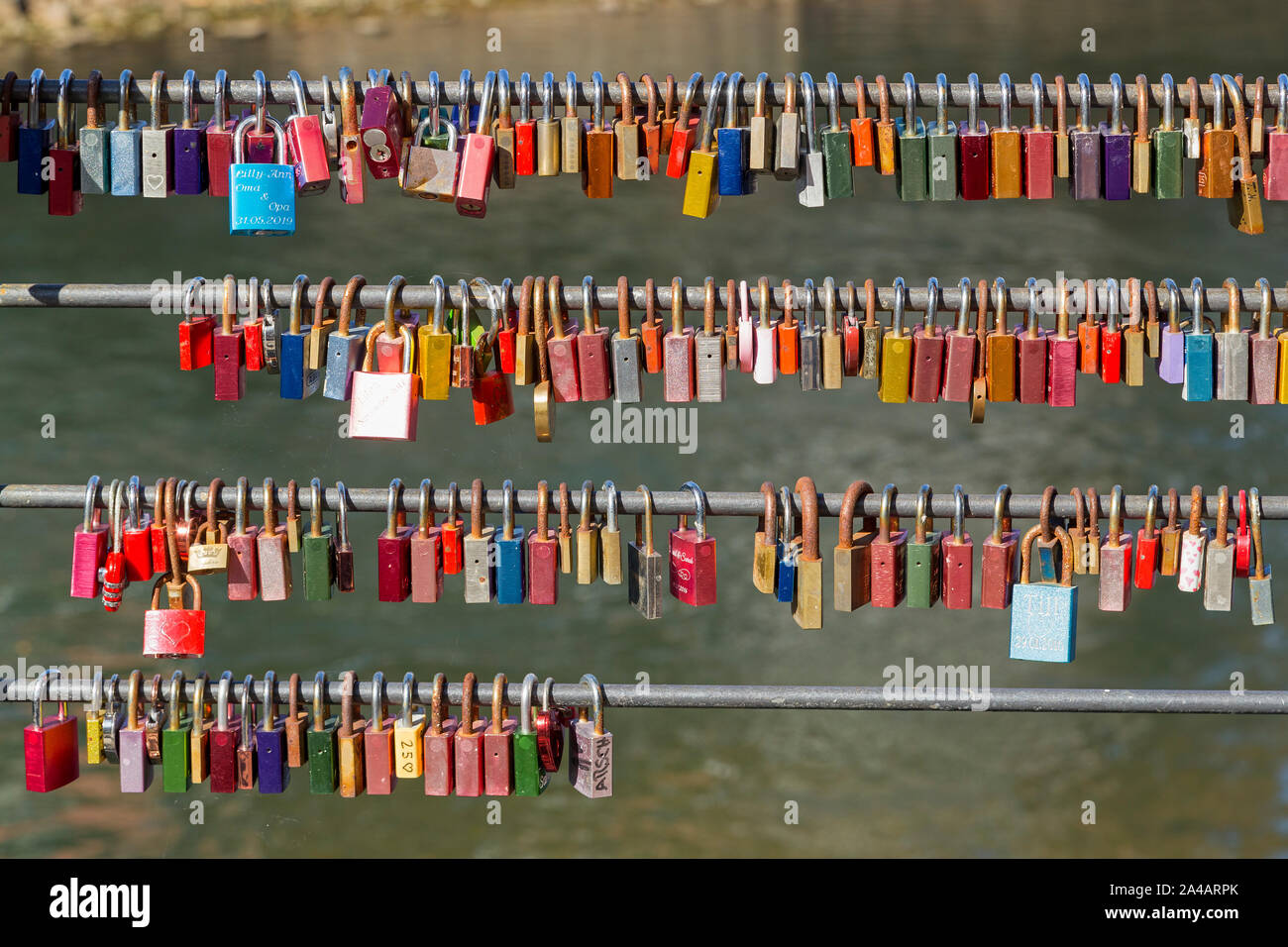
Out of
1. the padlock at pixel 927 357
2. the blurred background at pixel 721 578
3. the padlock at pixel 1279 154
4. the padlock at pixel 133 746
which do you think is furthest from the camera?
the blurred background at pixel 721 578

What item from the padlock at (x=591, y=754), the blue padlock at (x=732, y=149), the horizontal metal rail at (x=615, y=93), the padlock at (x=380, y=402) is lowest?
the padlock at (x=591, y=754)

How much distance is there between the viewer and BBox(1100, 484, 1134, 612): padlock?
8.70 feet

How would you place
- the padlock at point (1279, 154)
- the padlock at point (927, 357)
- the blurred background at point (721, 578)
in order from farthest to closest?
the blurred background at point (721, 578)
the padlock at point (927, 357)
the padlock at point (1279, 154)

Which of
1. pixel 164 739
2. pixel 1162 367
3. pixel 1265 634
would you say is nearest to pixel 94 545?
pixel 164 739

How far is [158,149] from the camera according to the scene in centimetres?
262

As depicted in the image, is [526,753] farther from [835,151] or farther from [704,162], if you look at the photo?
[835,151]

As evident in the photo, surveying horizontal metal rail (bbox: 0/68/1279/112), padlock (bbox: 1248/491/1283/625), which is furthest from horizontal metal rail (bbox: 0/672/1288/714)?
horizontal metal rail (bbox: 0/68/1279/112)

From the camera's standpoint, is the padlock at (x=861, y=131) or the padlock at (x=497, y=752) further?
the padlock at (x=497, y=752)

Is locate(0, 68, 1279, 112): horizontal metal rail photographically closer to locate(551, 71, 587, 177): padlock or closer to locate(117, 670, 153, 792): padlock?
locate(551, 71, 587, 177): padlock

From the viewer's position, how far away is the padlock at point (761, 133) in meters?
2.61

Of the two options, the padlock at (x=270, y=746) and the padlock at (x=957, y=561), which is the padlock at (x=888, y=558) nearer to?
the padlock at (x=957, y=561)

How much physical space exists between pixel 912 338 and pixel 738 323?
324 millimetres

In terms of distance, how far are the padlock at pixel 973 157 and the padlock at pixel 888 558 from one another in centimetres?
57

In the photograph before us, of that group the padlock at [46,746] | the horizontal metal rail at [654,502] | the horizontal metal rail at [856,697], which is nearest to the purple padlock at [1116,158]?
the horizontal metal rail at [654,502]
